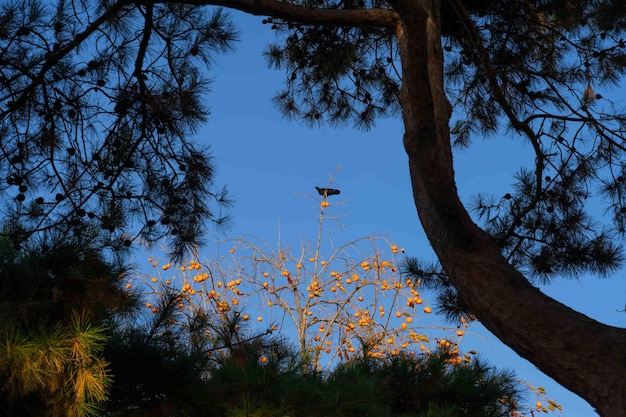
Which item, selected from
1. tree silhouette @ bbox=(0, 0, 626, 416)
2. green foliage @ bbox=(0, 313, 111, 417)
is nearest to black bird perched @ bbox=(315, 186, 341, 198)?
tree silhouette @ bbox=(0, 0, 626, 416)

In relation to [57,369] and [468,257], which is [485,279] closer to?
[468,257]

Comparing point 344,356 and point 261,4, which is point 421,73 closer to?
point 261,4

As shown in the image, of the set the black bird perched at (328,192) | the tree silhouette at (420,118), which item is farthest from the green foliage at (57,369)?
the black bird perched at (328,192)

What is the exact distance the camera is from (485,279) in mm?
2904

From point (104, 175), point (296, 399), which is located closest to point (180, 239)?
point (104, 175)

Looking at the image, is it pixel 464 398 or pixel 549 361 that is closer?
pixel 549 361

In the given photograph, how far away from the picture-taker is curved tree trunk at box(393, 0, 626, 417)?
8.64 feet

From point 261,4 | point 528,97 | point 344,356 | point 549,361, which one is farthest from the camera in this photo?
point 344,356

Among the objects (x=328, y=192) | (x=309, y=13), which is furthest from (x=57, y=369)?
(x=328, y=192)

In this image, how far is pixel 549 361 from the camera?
271cm

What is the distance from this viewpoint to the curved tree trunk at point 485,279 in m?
2.63

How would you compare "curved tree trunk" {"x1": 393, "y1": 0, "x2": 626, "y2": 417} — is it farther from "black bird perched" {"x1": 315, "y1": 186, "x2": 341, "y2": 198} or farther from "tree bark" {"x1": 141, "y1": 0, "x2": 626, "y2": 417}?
"black bird perched" {"x1": 315, "y1": 186, "x2": 341, "y2": 198}

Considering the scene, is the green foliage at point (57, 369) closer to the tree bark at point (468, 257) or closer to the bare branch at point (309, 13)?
the tree bark at point (468, 257)

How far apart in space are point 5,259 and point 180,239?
180 centimetres
